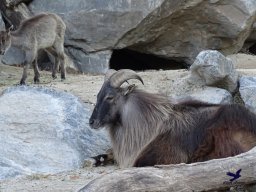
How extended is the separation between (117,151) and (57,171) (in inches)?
31.1

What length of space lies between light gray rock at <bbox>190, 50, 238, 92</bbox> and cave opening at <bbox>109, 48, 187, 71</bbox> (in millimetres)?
5299

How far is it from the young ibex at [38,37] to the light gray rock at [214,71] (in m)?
3.26

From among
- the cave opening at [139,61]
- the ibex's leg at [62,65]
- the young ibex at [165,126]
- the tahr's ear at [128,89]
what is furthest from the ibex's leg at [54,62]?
the tahr's ear at [128,89]

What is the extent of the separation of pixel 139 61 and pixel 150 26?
203 cm

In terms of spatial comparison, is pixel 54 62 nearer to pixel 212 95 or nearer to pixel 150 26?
pixel 150 26

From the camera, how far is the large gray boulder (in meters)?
13.2

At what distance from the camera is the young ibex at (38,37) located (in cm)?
1239

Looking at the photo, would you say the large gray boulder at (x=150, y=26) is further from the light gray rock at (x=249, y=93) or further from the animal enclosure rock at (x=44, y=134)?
the light gray rock at (x=249, y=93)

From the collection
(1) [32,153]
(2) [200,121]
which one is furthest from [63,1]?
(2) [200,121]

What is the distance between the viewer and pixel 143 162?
22.3 feet

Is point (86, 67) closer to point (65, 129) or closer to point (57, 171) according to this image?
point (65, 129)

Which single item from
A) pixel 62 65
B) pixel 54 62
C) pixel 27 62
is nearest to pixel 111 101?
pixel 27 62

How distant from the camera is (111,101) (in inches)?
285

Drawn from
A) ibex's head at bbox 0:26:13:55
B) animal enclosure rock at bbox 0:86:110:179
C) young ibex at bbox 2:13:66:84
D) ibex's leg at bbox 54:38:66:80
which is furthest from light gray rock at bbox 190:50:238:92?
ibex's head at bbox 0:26:13:55
